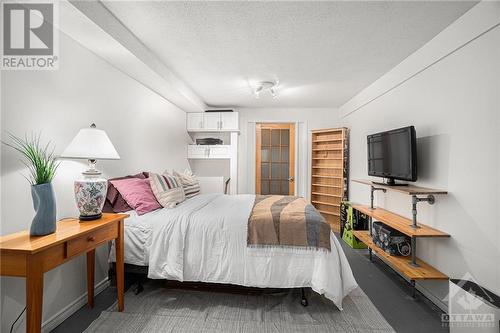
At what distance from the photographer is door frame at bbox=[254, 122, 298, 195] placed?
4.91m

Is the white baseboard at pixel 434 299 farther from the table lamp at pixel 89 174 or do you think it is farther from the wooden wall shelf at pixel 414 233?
the table lamp at pixel 89 174

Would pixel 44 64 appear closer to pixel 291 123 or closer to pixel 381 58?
pixel 381 58

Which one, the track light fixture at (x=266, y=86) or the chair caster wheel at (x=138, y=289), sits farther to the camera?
the track light fixture at (x=266, y=86)

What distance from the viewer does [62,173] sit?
1.79 metres

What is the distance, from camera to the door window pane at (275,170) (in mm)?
5000

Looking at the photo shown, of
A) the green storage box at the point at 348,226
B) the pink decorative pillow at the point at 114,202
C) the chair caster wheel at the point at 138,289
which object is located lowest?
the chair caster wheel at the point at 138,289

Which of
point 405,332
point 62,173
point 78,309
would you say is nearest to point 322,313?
point 405,332

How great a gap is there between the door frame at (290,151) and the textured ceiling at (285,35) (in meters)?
1.68

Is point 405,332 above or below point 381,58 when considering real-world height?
below

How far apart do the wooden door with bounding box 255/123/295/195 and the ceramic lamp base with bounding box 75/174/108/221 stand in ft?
11.6

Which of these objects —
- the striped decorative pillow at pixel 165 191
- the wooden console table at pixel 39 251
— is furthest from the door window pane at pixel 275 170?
the wooden console table at pixel 39 251

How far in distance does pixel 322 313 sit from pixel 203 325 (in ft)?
3.16

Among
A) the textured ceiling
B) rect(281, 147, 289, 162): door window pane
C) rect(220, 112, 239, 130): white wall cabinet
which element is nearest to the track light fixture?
the textured ceiling

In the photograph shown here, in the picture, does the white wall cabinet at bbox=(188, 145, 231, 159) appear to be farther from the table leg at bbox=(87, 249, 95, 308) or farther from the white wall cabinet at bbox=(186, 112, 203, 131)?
the table leg at bbox=(87, 249, 95, 308)
